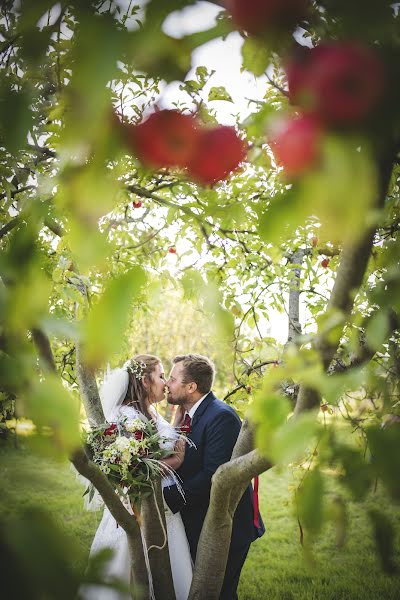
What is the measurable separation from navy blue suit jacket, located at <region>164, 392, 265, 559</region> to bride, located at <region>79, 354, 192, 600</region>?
8 cm

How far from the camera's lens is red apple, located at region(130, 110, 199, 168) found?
1.64 ft

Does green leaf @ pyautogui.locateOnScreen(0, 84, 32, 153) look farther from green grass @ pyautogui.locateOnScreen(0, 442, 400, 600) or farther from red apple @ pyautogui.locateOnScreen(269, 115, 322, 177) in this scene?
green grass @ pyautogui.locateOnScreen(0, 442, 400, 600)

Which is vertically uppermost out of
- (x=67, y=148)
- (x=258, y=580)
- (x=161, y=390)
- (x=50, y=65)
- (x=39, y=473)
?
(x=50, y=65)

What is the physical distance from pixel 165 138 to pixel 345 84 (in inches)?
9.0

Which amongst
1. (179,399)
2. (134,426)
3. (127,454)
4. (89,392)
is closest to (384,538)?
(127,454)

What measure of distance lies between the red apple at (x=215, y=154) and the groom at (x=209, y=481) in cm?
256

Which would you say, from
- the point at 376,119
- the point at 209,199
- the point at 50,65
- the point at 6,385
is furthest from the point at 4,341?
the point at 50,65

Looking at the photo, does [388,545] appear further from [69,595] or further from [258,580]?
[258,580]

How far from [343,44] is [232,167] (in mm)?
214

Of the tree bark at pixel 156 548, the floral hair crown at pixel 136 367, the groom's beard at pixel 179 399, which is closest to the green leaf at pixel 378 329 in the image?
the tree bark at pixel 156 548

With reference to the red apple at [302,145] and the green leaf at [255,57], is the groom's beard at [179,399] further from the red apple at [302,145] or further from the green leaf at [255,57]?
the red apple at [302,145]

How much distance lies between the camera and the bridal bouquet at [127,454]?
7.55 feet

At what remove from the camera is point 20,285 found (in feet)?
1.25

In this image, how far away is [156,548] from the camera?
89.1 inches
